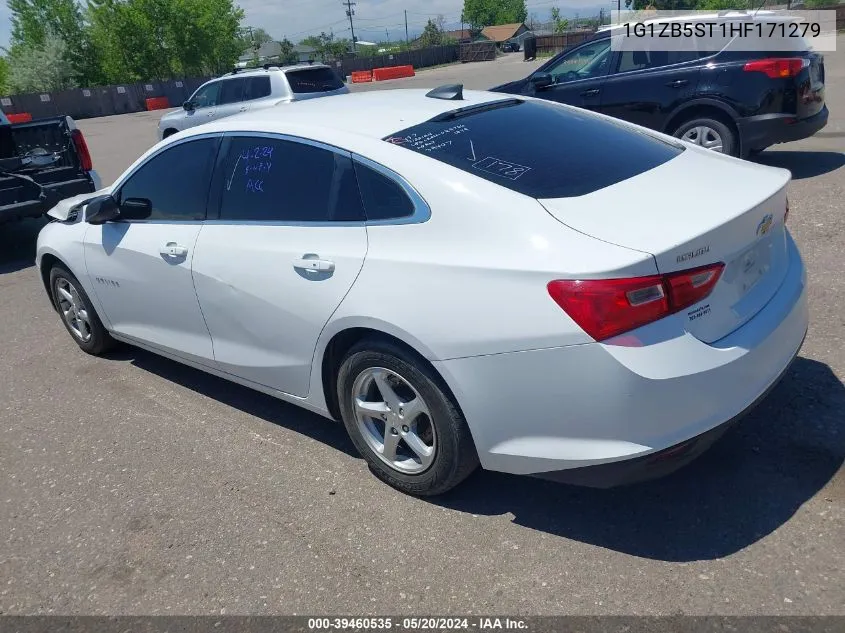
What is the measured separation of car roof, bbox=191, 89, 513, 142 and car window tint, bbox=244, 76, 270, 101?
10.8m

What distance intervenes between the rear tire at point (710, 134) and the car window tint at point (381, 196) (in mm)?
5650

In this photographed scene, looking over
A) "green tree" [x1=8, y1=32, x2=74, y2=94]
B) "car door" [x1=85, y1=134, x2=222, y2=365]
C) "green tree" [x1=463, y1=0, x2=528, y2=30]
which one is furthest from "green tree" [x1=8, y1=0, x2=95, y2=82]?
"green tree" [x1=463, y1=0, x2=528, y2=30]

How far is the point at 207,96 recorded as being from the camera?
15.1 meters

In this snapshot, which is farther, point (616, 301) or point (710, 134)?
point (710, 134)

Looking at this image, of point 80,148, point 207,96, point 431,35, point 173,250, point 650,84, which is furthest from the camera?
point 431,35

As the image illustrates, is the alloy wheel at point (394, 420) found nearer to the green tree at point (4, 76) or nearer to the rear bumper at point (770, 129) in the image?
the rear bumper at point (770, 129)

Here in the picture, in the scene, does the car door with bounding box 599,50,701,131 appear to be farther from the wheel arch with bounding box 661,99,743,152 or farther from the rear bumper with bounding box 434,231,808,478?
the rear bumper with bounding box 434,231,808,478

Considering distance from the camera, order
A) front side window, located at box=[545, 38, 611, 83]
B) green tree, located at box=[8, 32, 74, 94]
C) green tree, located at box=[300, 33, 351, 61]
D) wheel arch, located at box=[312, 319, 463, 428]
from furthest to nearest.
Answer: green tree, located at box=[300, 33, 351, 61] < green tree, located at box=[8, 32, 74, 94] < front side window, located at box=[545, 38, 611, 83] < wheel arch, located at box=[312, 319, 463, 428]

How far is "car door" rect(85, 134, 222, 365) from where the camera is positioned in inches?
150

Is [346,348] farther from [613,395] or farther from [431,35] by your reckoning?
[431,35]

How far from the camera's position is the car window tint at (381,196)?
295 centimetres

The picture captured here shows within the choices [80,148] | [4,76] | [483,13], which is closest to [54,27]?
[4,76]

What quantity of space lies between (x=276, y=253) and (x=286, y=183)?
0.37 m

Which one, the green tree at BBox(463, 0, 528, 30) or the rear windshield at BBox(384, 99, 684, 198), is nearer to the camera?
the rear windshield at BBox(384, 99, 684, 198)
